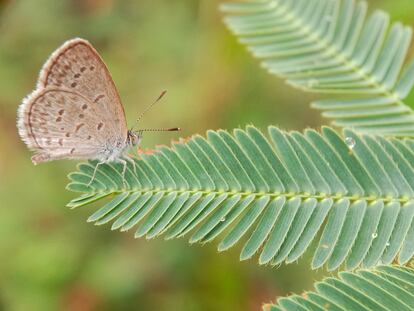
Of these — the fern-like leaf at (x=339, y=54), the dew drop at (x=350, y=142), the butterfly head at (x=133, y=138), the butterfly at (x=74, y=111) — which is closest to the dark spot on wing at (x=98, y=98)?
the butterfly at (x=74, y=111)

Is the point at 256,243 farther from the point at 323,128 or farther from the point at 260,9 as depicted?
the point at 260,9

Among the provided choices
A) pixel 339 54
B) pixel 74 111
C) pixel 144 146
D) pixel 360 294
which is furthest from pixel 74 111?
pixel 360 294

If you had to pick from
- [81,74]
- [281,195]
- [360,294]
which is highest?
[81,74]

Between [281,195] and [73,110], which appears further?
[73,110]

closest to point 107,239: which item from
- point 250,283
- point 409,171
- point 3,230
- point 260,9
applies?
point 3,230

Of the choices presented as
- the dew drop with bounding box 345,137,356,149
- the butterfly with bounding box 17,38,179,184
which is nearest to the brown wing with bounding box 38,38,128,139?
the butterfly with bounding box 17,38,179,184

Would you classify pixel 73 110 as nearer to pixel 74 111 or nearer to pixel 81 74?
pixel 74 111

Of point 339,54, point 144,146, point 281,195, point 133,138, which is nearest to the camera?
point 281,195

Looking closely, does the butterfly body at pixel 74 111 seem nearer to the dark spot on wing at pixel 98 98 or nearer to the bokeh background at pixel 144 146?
the dark spot on wing at pixel 98 98
